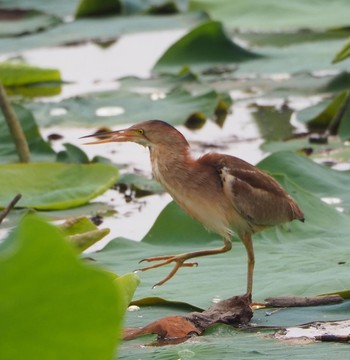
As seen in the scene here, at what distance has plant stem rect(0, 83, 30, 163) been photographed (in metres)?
4.08

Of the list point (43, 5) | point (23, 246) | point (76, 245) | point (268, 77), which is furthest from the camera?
point (43, 5)

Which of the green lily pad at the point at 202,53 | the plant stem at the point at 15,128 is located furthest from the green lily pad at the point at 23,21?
the plant stem at the point at 15,128

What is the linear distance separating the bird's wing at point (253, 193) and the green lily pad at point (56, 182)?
106cm

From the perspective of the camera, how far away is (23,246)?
124 centimetres

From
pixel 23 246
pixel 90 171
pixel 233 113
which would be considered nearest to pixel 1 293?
pixel 23 246

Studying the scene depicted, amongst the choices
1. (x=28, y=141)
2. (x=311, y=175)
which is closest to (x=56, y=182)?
(x=28, y=141)

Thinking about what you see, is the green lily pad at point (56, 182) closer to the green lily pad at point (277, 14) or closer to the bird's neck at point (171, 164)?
the bird's neck at point (171, 164)

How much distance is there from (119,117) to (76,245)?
2191 millimetres

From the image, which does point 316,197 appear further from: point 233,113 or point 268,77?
point 268,77

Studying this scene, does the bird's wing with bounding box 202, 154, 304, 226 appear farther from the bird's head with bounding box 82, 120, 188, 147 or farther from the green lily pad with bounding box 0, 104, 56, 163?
the green lily pad with bounding box 0, 104, 56, 163

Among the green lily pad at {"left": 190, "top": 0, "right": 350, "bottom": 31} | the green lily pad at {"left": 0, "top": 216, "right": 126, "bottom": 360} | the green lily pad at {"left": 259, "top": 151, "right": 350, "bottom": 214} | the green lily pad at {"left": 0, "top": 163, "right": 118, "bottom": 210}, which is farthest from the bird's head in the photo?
the green lily pad at {"left": 190, "top": 0, "right": 350, "bottom": 31}

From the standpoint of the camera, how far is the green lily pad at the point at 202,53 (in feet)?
20.2

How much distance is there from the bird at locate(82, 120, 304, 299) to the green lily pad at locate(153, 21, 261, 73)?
3.14 meters

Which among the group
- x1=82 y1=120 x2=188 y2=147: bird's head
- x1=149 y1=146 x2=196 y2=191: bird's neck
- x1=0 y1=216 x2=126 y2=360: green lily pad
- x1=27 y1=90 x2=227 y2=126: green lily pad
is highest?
x1=0 y1=216 x2=126 y2=360: green lily pad
